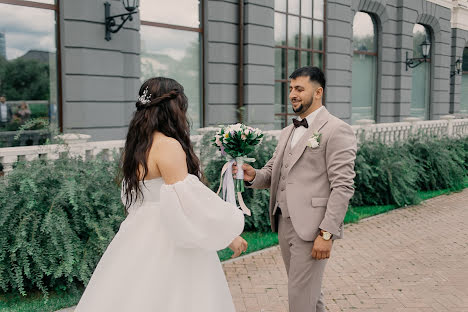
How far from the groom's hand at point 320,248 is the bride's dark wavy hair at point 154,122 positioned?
105 cm

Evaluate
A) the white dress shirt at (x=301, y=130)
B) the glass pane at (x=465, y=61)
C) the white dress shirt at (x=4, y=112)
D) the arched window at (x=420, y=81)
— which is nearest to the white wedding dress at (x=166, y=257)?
the white dress shirt at (x=301, y=130)

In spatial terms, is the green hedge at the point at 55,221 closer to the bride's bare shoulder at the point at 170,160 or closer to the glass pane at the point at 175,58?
the bride's bare shoulder at the point at 170,160

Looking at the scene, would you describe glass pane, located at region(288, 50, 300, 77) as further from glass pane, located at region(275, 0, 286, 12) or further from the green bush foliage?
the green bush foliage

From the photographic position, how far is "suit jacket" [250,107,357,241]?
3.46m

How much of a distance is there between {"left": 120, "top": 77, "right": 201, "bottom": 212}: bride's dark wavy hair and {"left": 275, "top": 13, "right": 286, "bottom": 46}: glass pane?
11933 millimetres

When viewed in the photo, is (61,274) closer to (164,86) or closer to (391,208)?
(164,86)

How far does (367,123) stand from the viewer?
451 inches

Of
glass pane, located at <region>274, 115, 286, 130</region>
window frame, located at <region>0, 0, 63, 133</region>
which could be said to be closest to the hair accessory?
window frame, located at <region>0, 0, 63, 133</region>

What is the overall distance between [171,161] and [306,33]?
13.4 m

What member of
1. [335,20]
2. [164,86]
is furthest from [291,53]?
[164,86]

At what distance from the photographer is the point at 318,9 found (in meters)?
15.8

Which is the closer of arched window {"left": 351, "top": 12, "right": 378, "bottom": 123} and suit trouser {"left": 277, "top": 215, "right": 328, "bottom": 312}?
suit trouser {"left": 277, "top": 215, "right": 328, "bottom": 312}

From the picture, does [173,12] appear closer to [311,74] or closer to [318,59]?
[318,59]

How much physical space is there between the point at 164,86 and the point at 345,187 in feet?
4.59
